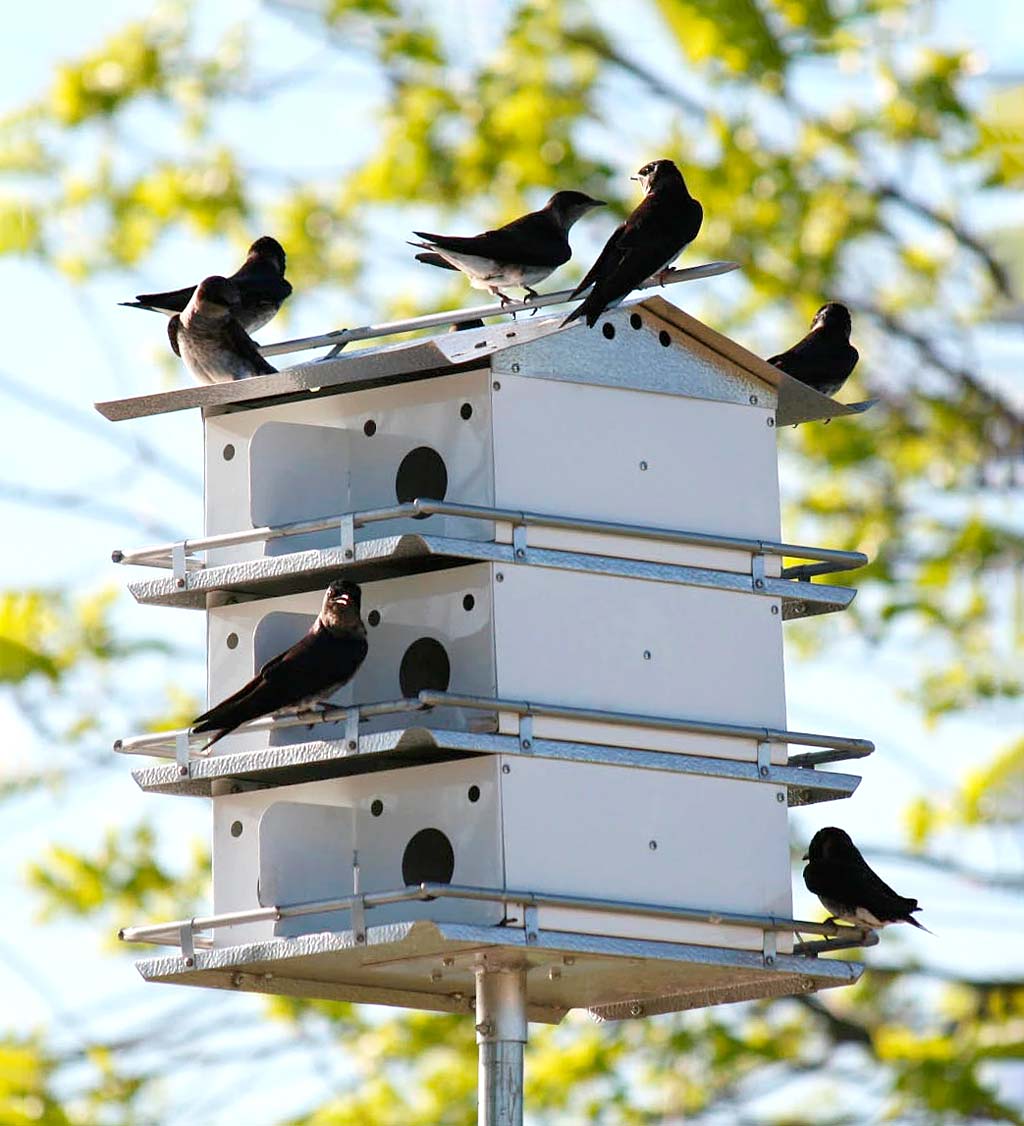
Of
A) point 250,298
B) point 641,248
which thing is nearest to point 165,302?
point 250,298

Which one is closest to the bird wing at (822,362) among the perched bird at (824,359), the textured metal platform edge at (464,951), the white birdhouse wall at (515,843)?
the perched bird at (824,359)

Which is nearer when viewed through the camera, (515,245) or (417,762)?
(417,762)

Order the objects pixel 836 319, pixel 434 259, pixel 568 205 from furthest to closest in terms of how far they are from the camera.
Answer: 1. pixel 836 319
2. pixel 568 205
3. pixel 434 259

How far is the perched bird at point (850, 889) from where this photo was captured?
6633 millimetres

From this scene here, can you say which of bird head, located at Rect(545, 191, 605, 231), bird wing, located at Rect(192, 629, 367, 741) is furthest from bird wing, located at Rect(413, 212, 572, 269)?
bird wing, located at Rect(192, 629, 367, 741)

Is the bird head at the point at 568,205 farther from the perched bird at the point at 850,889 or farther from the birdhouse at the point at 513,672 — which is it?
the perched bird at the point at 850,889

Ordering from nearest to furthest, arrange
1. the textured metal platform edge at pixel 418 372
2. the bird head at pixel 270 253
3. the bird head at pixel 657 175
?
1. the textured metal platform edge at pixel 418 372
2. the bird head at pixel 657 175
3. the bird head at pixel 270 253

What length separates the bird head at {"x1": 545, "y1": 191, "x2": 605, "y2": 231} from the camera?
6953 mm

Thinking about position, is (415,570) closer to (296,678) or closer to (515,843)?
(296,678)

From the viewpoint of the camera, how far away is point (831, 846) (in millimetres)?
6941

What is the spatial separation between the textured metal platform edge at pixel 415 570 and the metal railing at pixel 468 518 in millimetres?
44

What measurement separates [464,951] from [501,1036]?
12.5 inches

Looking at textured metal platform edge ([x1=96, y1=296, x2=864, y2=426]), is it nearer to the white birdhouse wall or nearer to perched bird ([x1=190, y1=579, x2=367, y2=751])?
perched bird ([x1=190, y1=579, x2=367, y2=751])

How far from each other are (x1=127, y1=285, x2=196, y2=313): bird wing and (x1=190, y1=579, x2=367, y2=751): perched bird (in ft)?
3.94
